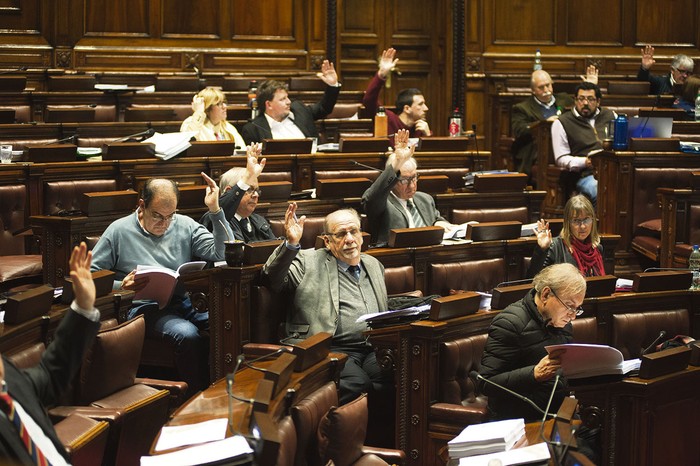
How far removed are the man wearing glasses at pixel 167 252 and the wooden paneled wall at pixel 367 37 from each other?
3.92 m

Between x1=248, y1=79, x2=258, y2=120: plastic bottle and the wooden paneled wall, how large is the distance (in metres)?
0.63

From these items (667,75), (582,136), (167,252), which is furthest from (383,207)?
(667,75)

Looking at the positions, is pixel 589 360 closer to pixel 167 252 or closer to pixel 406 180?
pixel 167 252

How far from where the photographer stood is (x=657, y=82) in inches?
324

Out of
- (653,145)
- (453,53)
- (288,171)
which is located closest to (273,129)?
→ (288,171)

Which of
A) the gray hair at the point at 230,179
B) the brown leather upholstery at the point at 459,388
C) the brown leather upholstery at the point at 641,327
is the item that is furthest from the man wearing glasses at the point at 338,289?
the brown leather upholstery at the point at 641,327

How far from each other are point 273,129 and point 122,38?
2416mm

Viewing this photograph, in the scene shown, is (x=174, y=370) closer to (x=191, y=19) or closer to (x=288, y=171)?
(x=288, y=171)

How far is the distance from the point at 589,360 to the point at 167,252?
1724 mm

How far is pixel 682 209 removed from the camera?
5.49 m

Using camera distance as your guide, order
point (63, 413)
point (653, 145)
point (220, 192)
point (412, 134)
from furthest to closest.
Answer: point (412, 134), point (653, 145), point (220, 192), point (63, 413)

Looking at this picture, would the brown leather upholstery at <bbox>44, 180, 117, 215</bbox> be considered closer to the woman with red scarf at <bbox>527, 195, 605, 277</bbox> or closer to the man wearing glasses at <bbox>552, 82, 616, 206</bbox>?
the woman with red scarf at <bbox>527, 195, 605, 277</bbox>

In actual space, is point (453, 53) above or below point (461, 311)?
above

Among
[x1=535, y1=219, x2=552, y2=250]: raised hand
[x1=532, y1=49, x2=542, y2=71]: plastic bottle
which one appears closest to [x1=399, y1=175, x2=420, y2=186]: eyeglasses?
[x1=535, y1=219, x2=552, y2=250]: raised hand
